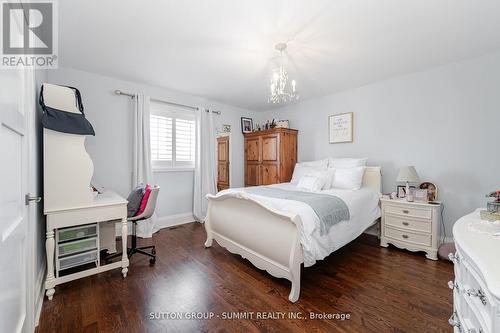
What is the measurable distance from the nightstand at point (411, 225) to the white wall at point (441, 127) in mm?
454

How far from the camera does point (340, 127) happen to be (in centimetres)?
388

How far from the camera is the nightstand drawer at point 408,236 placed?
2684 mm

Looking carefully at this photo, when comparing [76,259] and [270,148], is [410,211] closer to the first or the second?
[270,148]

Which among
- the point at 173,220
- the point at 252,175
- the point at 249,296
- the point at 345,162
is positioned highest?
the point at 345,162

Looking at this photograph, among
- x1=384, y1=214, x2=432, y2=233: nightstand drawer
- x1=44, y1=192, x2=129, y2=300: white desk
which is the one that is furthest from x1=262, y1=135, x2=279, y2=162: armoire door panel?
x1=44, y1=192, x2=129, y2=300: white desk

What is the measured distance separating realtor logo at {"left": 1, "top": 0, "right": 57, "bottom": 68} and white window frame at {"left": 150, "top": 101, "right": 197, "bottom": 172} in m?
1.36

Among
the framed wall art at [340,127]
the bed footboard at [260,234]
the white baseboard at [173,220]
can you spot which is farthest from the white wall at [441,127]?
the white baseboard at [173,220]

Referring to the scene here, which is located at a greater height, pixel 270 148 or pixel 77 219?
pixel 270 148

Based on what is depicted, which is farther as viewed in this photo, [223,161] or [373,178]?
[223,161]

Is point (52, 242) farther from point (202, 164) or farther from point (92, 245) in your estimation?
point (202, 164)

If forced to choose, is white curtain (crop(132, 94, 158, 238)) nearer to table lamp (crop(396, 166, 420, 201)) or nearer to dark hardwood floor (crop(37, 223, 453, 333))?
dark hardwood floor (crop(37, 223, 453, 333))

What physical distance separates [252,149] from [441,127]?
3.10 m

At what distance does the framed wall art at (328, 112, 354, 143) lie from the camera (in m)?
3.74

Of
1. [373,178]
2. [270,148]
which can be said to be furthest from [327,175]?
[270,148]
